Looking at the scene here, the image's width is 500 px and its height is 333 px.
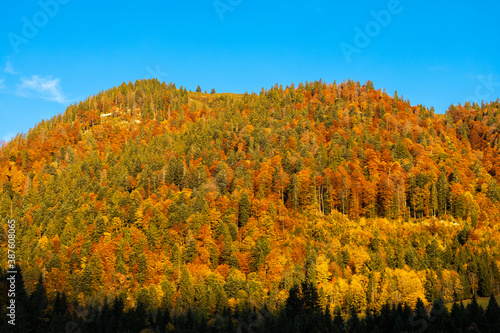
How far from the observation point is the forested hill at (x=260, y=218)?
9950 cm

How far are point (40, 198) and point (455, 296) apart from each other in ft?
451

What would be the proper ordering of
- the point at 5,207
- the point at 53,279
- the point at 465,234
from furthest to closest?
the point at 5,207 < the point at 465,234 < the point at 53,279

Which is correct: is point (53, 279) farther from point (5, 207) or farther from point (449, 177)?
point (449, 177)

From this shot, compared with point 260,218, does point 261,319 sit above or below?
below

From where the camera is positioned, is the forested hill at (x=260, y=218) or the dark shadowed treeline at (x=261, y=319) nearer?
the dark shadowed treeline at (x=261, y=319)

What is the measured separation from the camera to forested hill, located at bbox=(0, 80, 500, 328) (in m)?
99.5

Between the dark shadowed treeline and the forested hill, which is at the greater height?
the forested hill

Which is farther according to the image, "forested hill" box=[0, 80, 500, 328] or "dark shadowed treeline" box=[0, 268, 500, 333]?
"forested hill" box=[0, 80, 500, 328]

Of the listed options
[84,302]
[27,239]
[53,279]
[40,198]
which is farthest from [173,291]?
[40,198]

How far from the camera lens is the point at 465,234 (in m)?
112

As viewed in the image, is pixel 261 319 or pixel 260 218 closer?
pixel 261 319

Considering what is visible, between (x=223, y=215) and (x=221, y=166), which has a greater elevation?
(x=221, y=166)

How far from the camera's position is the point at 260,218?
12331 centimetres

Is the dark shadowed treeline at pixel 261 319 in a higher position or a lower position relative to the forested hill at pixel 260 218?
lower
